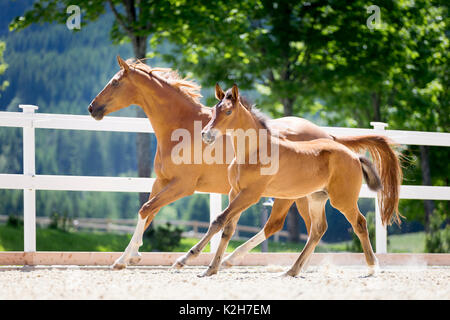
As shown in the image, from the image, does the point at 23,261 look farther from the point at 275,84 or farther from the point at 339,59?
the point at 339,59

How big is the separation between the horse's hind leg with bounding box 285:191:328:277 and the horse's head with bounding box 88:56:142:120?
81.6 inches

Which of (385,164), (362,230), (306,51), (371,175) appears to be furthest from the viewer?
(306,51)

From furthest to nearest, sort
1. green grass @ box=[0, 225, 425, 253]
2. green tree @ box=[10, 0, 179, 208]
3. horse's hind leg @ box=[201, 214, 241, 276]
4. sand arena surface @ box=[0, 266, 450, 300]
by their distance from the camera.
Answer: green tree @ box=[10, 0, 179, 208], green grass @ box=[0, 225, 425, 253], horse's hind leg @ box=[201, 214, 241, 276], sand arena surface @ box=[0, 266, 450, 300]

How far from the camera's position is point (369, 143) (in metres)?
5.71

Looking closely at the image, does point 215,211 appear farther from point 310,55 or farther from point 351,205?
point 310,55

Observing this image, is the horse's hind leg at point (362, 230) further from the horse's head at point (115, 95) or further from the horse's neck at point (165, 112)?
the horse's head at point (115, 95)

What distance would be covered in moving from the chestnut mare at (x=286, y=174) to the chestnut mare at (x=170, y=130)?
35cm

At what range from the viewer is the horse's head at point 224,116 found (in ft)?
14.4

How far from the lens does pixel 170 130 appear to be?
5543mm

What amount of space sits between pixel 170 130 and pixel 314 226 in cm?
172

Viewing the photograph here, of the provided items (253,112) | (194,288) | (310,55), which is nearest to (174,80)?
(253,112)

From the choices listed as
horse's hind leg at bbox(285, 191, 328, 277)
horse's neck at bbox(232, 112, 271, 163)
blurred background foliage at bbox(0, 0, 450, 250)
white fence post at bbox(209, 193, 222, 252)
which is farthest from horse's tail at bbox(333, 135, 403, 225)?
blurred background foliage at bbox(0, 0, 450, 250)

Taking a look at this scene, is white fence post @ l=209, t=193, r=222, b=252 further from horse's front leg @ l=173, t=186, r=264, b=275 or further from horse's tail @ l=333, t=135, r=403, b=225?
horse's front leg @ l=173, t=186, r=264, b=275

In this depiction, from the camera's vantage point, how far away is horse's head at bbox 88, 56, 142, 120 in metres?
5.40
